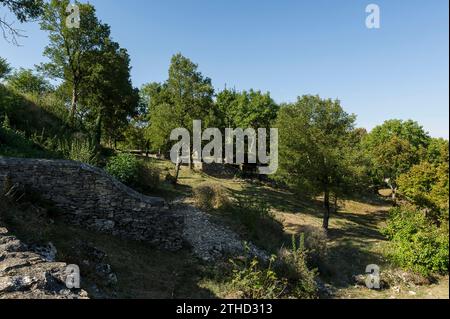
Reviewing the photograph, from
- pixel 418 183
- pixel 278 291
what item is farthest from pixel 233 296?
pixel 418 183

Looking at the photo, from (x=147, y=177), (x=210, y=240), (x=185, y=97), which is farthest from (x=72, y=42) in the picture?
(x=210, y=240)

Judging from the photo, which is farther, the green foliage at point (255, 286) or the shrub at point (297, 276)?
the shrub at point (297, 276)

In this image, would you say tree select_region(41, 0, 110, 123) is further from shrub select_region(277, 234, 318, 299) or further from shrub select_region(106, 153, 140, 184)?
shrub select_region(277, 234, 318, 299)

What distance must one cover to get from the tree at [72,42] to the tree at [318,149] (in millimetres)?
14811

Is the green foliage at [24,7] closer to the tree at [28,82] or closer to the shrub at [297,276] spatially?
the shrub at [297,276]

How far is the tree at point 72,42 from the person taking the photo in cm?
2198

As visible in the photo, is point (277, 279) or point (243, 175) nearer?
point (277, 279)

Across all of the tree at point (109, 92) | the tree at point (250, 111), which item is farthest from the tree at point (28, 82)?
the tree at point (250, 111)

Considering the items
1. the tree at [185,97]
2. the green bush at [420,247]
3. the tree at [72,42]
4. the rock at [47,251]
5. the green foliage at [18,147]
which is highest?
the tree at [72,42]

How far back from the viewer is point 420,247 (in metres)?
12.3

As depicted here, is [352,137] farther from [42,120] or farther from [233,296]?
[42,120]

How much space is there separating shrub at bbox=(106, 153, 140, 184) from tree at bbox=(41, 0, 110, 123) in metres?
9.15

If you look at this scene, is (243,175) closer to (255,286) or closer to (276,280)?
(276,280)

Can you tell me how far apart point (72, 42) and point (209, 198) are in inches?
661
